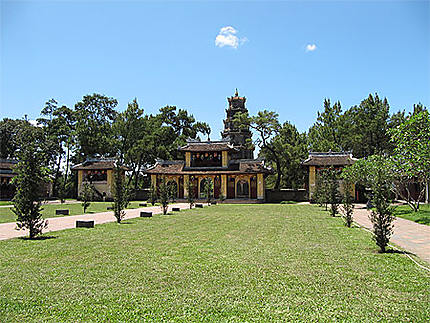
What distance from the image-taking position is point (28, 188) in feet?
31.9

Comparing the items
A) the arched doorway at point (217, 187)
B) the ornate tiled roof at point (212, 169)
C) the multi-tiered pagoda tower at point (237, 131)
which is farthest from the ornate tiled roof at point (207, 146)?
the multi-tiered pagoda tower at point (237, 131)

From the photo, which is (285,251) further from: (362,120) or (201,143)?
(362,120)

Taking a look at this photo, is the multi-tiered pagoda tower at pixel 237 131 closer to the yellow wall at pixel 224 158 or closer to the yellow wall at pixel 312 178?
the yellow wall at pixel 224 158

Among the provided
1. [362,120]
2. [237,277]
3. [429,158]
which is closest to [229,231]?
[237,277]

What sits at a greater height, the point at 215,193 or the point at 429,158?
the point at 429,158

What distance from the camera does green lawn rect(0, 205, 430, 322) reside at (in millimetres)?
4098

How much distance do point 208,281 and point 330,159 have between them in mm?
28640

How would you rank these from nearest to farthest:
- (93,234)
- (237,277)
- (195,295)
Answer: (195,295) → (237,277) → (93,234)

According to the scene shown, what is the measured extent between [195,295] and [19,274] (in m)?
3.23

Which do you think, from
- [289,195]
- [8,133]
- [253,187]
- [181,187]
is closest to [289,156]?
[289,195]

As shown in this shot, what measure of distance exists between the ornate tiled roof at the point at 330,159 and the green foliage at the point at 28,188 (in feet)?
82.8

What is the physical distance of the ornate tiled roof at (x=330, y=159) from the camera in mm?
30836

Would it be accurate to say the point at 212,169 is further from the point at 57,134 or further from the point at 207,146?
the point at 57,134

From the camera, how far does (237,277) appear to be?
550 centimetres
